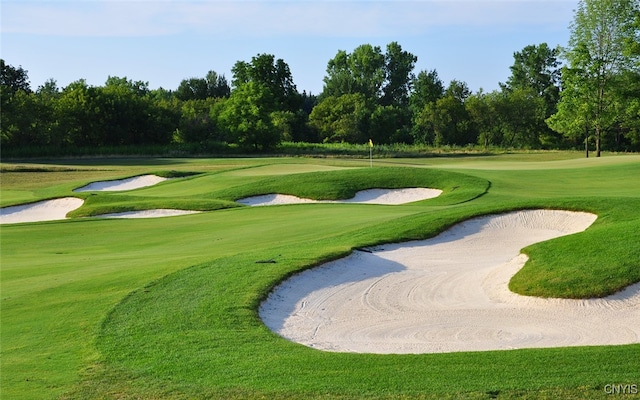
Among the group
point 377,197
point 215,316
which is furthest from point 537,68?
point 215,316

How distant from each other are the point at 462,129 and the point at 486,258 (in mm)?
82651

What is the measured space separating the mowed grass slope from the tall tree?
3463 cm

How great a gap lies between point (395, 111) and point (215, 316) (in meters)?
97.2

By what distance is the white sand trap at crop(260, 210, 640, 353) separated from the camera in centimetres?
1091

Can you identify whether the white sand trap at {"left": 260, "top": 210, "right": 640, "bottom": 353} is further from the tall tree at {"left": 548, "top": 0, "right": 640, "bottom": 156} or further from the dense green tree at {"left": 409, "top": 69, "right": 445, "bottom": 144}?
the dense green tree at {"left": 409, "top": 69, "right": 445, "bottom": 144}

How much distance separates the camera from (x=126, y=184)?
48.6 m

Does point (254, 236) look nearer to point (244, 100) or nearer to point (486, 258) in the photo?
point (486, 258)

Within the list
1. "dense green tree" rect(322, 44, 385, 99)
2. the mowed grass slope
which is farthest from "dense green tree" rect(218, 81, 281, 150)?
the mowed grass slope

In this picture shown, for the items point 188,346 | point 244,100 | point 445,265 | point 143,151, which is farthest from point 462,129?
point 188,346

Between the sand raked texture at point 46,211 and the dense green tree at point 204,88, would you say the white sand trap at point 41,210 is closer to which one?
the sand raked texture at point 46,211

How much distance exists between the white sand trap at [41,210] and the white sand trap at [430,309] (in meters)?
21.5

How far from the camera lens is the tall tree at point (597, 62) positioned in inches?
2154

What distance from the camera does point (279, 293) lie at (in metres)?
13.3

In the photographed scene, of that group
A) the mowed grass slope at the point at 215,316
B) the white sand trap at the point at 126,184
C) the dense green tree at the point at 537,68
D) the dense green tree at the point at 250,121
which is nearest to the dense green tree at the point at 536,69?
the dense green tree at the point at 537,68
